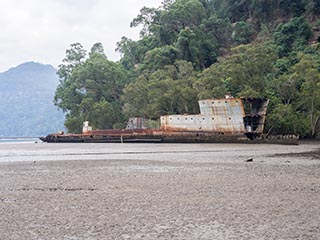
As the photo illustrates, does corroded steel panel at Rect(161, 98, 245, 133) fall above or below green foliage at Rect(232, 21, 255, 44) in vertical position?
below

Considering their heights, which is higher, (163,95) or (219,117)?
(163,95)

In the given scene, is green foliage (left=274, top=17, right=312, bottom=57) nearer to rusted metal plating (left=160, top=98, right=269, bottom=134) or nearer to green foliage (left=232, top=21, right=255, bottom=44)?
green foliage (left=232, top=21, right=255, bottom=44)

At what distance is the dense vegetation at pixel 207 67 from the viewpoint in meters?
43.5

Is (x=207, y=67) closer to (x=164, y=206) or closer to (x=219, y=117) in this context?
(x=219, y=117)

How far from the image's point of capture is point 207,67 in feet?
236

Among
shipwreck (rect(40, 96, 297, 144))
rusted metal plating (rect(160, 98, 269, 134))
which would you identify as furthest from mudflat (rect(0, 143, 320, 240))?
rusted metal plating (rect(160, 98, 269, 134))

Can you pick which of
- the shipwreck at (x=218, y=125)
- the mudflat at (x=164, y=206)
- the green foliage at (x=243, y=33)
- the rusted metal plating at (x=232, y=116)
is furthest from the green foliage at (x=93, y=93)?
the mudflat at (x=164, y=206)

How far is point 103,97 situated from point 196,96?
25.5 meters

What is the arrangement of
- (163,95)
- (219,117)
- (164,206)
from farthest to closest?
(163,95) → (219,117) → (164,206)

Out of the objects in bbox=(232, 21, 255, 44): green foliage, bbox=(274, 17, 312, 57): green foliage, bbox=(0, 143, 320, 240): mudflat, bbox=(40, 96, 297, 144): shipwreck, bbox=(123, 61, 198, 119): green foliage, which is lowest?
bbox=(0, 143, 320, 240): mudflat

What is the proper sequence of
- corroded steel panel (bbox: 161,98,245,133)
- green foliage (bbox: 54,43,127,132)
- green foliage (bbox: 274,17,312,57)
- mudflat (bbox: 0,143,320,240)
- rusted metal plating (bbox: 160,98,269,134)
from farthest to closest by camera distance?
green foliage (bbox: 54,43,127,132), green foliage (bbox: 274,17,312,57), corroded steel panel (bbox: 161,98,245,133), rusted metal plating (bbox: 160,98,269,134), mudflat (bbox: 0,143,320,240)

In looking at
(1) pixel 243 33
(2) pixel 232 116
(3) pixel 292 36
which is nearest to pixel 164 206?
(2) pixel 232 116

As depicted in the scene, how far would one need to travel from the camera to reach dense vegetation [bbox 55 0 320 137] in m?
43.5

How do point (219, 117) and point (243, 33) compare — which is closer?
point (219, 117)
